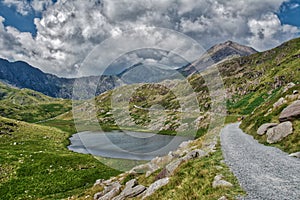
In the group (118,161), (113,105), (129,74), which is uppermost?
(129,74)

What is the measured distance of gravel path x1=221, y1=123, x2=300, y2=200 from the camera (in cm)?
1552

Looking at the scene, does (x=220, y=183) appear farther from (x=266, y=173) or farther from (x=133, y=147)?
(x=133, y=147)

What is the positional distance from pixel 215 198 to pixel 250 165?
32.3 feet

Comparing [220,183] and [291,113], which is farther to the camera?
[291,113]

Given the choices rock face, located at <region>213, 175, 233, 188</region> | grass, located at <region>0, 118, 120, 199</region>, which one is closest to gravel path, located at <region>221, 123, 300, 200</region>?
rock face, located at <region>213, 175, 233, 188</region>

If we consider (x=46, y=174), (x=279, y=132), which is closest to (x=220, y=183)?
(x=279, y=132)

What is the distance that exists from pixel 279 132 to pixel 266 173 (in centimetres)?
1712

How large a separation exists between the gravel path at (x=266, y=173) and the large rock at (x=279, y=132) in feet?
13.0

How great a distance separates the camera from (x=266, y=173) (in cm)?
2022

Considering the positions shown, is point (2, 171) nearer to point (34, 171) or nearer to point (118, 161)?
point (34, 171)

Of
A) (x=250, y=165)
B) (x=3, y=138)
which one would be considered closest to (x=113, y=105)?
(x=250, y=165)

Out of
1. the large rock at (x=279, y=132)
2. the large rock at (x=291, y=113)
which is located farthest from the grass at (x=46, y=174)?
the large rock at (x=291, y=113)

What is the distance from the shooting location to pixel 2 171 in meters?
56.8

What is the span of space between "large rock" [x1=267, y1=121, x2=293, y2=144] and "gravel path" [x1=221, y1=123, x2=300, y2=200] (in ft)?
13.0
